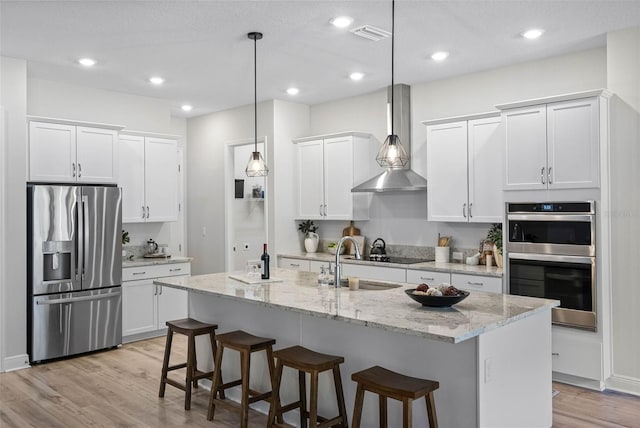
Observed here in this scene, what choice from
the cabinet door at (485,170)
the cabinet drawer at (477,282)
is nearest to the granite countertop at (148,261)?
the cabinet drawer at (477,282)

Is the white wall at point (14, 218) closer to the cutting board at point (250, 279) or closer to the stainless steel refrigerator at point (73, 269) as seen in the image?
the stainless steel refrigerator at point (73, 269)

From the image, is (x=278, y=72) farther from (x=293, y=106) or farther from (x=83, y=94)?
(x=83, y=94)

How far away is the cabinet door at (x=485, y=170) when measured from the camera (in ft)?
15.7

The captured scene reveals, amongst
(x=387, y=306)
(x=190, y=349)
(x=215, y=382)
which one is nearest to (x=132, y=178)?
(x=190, y=349)

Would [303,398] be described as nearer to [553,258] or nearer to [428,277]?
[428,277]

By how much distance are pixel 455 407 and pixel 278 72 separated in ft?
12.1

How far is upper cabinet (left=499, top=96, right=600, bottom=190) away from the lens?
159 inches

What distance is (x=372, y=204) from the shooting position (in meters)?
6.18

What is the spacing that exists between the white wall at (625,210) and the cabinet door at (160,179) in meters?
4.64

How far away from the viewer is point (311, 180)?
21.1ft

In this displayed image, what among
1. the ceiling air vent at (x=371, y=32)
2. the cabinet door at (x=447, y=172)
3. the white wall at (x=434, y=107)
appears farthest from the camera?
the cabinet door at (x=447, y=172)

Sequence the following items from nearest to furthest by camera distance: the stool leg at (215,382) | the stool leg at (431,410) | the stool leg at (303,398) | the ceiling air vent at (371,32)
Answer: the stool leg at (431,410)
the stool leg at (303,398)
the stool leg at (215,382)
the ceiling air vent at (371,32)

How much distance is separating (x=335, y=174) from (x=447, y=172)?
1496 mm

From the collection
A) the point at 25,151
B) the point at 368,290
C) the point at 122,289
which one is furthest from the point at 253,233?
the point at 368,290
